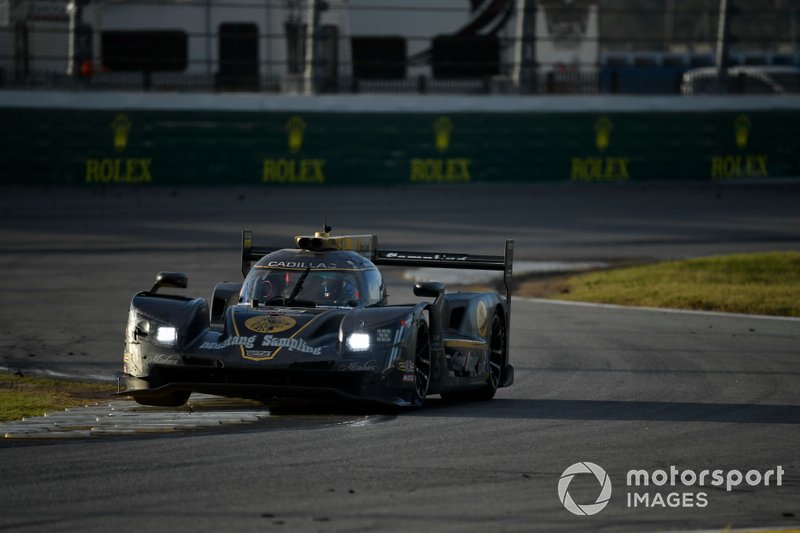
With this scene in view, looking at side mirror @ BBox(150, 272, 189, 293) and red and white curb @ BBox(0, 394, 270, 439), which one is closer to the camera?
red and white curb @ BBox(0, 394, 270, 439)

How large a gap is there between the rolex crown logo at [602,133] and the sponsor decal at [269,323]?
81.5 feet

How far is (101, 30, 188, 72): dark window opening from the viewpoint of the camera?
34906 millimetres

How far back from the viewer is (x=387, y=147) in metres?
33.1

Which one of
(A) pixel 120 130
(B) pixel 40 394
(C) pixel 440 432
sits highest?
(A) pixel 120 130

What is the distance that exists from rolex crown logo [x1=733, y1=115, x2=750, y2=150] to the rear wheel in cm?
2603

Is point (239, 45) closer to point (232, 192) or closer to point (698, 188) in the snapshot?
point (232, 192)

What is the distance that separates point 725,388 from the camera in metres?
11.8

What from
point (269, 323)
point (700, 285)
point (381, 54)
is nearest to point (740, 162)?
point (381, 54)

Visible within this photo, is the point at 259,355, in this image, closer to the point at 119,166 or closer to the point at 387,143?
the point at 119,166

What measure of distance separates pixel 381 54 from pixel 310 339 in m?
27.5

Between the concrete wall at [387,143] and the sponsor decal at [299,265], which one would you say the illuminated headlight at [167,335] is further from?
the concrete wall at [387,143]

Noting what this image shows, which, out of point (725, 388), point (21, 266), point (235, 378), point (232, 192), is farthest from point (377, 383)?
point (232, 192)

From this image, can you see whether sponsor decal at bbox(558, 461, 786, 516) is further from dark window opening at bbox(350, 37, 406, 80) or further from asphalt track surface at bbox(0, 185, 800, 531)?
dark window opening at bbox(350, 37, 406, 80)

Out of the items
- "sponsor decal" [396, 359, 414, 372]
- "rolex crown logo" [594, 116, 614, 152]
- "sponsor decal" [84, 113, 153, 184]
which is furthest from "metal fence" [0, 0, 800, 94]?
"sponsor decal" [396, 359, 414, 372]
